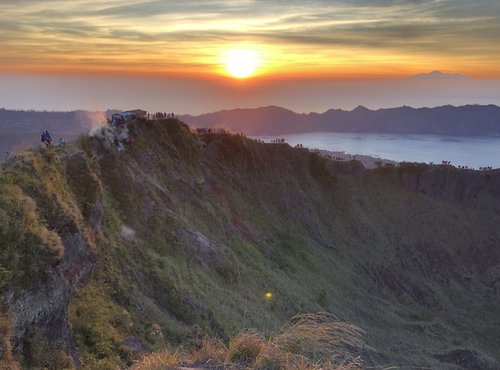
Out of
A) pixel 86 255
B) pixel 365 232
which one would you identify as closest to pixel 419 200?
pixel 365 232

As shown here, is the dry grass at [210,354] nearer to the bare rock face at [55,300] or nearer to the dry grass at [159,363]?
the dry grass at [159,363]

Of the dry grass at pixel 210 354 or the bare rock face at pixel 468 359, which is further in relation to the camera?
the bare rock face at pixel 468 359

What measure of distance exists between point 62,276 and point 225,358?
6900mm

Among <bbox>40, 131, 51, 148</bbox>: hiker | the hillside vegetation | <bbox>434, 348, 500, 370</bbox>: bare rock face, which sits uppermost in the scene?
<bbox>40, 131, 51, 148</bbox>: hiker

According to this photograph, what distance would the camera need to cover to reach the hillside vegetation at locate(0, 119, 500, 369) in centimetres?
980

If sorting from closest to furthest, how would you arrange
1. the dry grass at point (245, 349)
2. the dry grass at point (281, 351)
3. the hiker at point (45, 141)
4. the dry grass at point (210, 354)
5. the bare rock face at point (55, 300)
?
the dry grass at point (281, 351) < the dry grass at point (245, 349) < the dry grass at point (210, 354) < the bare rock face at point (55, 300) < the hiker at point (45, 141)

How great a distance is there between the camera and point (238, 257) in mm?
30688

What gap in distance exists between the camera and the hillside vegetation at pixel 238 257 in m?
9.80

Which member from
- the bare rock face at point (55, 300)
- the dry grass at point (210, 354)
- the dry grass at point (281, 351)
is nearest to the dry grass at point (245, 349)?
the dry grass at point (281, 351)

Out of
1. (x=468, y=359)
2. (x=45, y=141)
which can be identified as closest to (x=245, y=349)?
(x=45, y=141)

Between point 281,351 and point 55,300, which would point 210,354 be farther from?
point 55,300

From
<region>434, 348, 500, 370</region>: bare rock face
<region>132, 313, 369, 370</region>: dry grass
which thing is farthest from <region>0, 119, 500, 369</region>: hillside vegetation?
<region>434, 348, 500, 370</region>: bare rock face

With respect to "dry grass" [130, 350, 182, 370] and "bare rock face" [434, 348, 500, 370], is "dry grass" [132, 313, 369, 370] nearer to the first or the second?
"dry grass" [130, 350, 182, 370]

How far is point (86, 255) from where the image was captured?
46.7 feet
